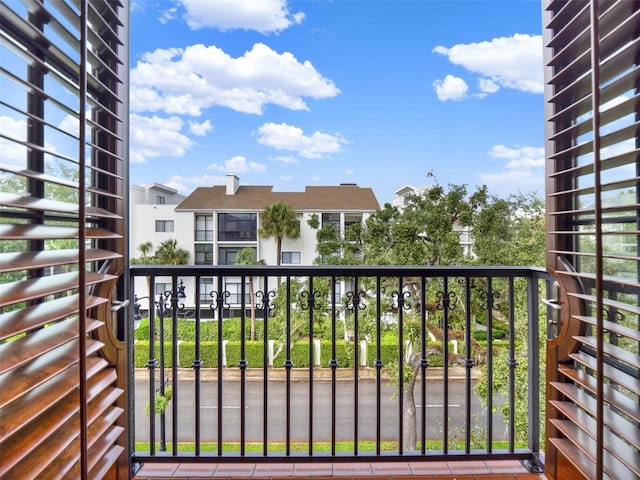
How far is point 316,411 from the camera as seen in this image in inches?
207

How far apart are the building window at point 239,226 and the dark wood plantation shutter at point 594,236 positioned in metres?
1.57

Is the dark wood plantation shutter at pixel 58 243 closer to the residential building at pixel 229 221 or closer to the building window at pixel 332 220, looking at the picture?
the residential building at pixel 229 221

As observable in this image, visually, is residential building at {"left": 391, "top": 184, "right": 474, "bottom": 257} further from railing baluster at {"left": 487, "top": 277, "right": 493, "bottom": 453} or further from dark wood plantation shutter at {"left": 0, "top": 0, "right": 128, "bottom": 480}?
dark wood plantation shutter at {"left": 0, "top": 0, "right": 128, "bottom": 480}

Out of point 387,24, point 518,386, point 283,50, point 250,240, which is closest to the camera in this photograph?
point 250,240

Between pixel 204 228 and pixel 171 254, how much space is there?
0.25 m

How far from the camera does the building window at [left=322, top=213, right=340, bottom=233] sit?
2316 mm

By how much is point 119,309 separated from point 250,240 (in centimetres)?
88

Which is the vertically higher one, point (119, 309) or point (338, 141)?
point (338, 141)

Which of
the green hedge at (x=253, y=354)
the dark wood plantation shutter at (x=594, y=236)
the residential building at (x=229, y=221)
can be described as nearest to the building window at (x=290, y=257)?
the residential building at (x=229, y=221)

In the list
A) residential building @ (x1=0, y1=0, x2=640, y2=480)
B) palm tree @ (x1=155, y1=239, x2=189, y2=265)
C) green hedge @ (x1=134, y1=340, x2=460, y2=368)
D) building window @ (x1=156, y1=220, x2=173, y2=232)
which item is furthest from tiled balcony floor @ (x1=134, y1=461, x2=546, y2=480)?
building window @ (x1=156, y1=220, x2=173, y2=232)

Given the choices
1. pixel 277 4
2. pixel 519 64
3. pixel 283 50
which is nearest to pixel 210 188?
pixel 283 50

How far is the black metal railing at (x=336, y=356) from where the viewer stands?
1579 millimetres

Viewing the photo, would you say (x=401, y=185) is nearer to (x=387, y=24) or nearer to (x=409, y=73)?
(x=409, y=73)

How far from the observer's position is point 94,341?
1153mm
